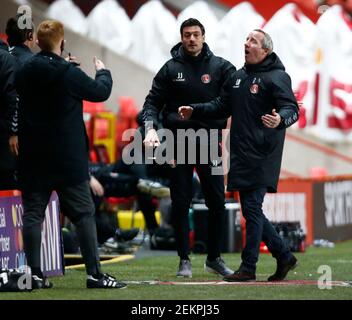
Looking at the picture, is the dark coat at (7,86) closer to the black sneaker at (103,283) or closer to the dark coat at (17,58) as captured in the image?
the dark coat at (17,58)

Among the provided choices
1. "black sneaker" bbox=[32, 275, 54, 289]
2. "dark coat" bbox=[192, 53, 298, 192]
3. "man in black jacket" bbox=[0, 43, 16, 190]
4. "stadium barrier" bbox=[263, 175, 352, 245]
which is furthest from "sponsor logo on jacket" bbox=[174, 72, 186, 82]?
"stadium barrier" bbox=[263, 175, 352, 245]

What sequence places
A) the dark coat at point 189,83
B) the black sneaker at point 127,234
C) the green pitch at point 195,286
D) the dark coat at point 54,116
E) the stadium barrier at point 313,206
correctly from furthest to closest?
the stadium barrier at point 313,206
the black sneaker at point 127,234
the dark coat at point 189,83
the dark coat at point 54,116
the green pitch at point 195,286

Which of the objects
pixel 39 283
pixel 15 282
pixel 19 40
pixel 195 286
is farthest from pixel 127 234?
pixel 15 282

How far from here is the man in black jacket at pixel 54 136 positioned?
880 cm

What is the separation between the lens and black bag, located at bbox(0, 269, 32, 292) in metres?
8.85

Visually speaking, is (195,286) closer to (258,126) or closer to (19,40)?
(258,126)

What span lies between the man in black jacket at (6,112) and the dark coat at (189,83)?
47.4 inches

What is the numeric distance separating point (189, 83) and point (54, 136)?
1.90 meters

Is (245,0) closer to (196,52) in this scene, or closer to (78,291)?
(196,52)

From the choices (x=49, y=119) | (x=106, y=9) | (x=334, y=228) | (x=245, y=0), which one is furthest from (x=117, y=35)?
(x=49, y=119)

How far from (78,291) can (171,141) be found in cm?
204

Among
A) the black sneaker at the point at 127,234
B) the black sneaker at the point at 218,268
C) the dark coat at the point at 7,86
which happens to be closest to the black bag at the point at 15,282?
the dark coat at the point at 7,86

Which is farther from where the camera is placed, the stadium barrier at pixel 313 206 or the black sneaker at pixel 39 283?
the stadium barrier at pixel 313 206
